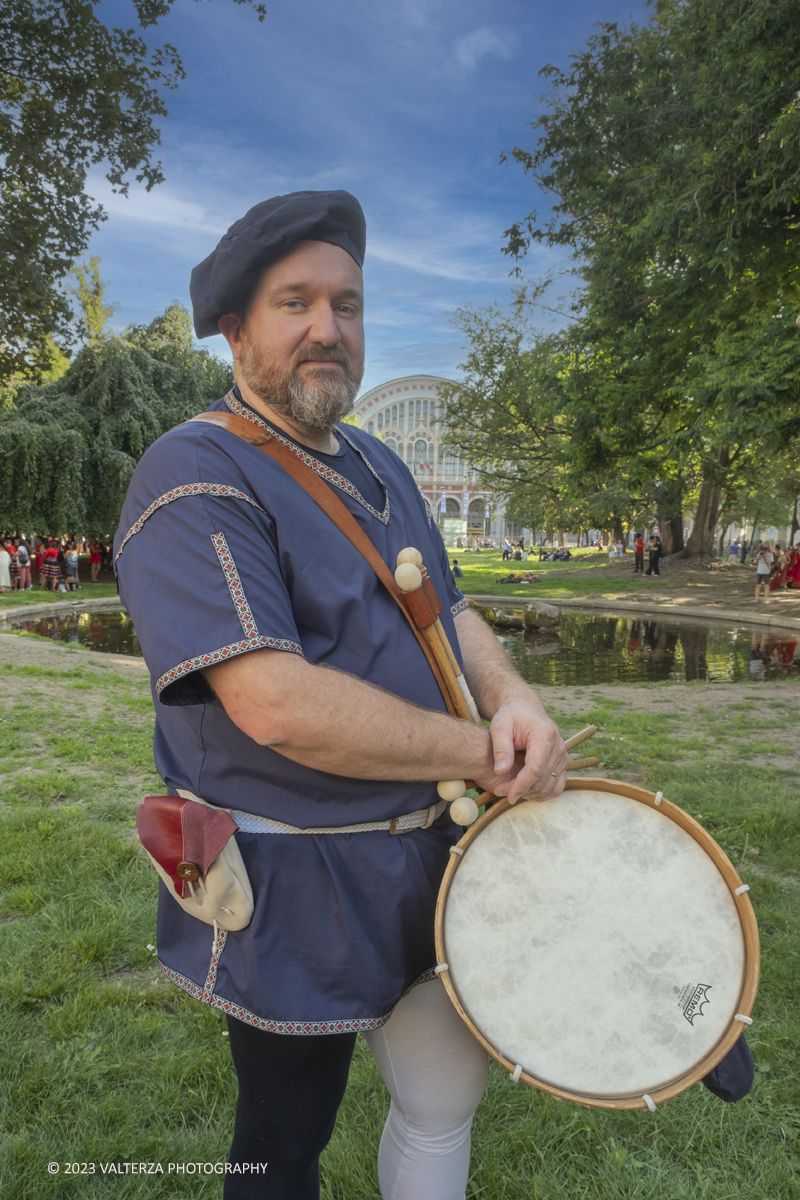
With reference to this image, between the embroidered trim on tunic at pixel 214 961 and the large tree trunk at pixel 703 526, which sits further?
the large tree trunk at pixel 703 526

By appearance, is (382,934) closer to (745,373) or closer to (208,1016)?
(208,1016)

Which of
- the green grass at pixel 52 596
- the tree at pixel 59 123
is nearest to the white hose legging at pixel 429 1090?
the tree at pixel 59 123

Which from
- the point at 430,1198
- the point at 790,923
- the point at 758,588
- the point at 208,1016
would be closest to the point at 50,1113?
the point at 208,1016

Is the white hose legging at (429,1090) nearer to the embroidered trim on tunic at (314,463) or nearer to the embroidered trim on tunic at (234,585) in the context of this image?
the embroidered trim on tunic at (234,585)

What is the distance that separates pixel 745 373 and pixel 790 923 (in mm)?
9308

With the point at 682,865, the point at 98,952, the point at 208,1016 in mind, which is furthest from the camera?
the point at 98,952

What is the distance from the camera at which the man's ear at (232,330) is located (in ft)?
4.98

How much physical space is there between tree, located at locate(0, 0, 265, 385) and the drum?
25.7 feet

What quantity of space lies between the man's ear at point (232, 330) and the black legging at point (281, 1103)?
1.30m

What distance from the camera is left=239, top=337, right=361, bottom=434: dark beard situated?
1459 millimetres

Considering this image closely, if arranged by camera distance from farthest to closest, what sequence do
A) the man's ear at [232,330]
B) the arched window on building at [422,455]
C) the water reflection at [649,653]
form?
the arched window on building at [422,455], the water reflection at [649,653], the man's ear at [232,330]

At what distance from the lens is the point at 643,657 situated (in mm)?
12992

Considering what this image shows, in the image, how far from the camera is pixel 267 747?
131 cm

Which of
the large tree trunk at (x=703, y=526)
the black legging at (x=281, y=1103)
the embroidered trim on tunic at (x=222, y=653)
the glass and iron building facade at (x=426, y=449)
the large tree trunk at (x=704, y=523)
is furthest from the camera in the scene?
the glass and iron building facade at (x=426, y=449)
